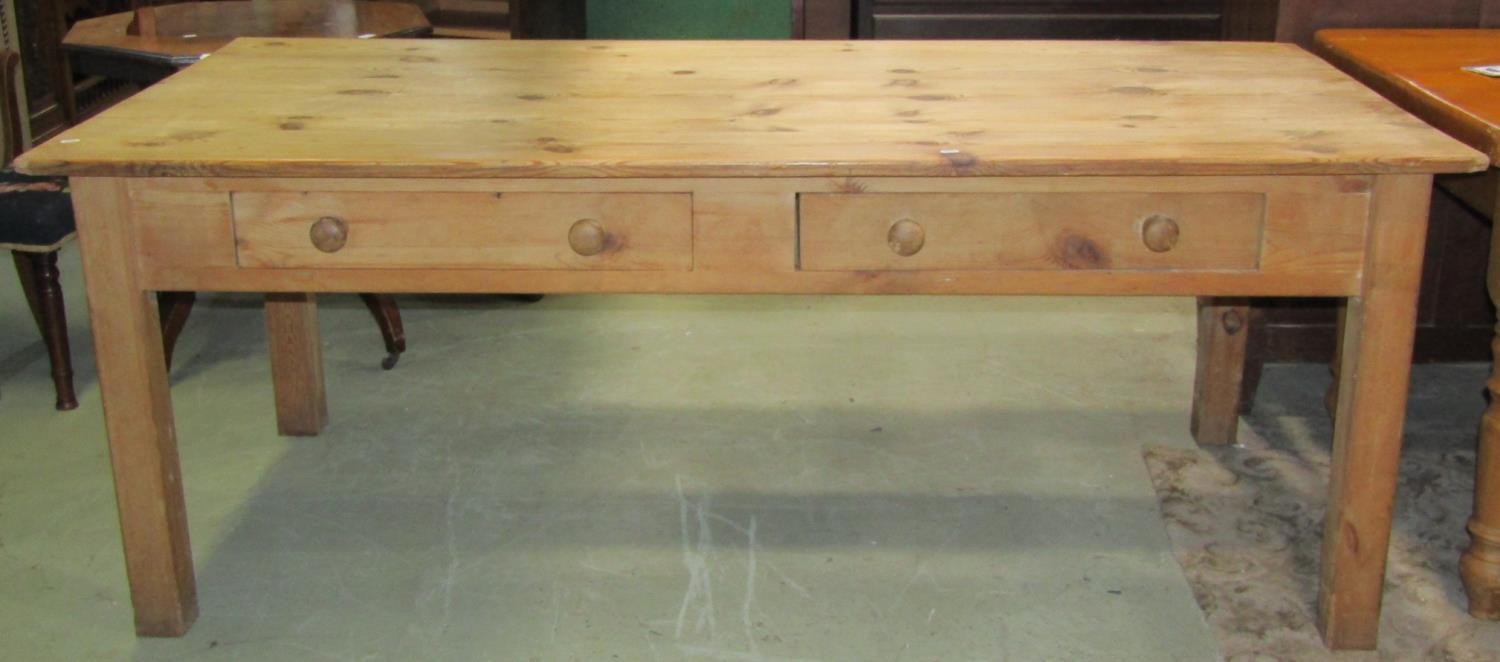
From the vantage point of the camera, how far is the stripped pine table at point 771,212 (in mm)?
2006

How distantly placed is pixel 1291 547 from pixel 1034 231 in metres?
0.84

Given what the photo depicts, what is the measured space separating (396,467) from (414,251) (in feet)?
2.78

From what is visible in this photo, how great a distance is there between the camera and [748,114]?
224 centimetres

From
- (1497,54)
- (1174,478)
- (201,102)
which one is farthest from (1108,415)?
(201,102)

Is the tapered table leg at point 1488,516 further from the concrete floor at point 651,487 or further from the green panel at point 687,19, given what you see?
the green panel at point 687,19

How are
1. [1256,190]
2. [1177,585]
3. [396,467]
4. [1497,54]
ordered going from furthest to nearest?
[396,467] → [1497,54] → [1177,585] → [1256,190]

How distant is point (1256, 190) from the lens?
6.61 feet

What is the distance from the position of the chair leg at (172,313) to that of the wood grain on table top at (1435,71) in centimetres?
225

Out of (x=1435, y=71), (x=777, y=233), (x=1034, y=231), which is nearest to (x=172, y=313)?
(x=777, y=233)

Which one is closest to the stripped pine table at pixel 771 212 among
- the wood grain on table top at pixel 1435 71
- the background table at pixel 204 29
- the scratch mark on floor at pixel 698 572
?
the wood grain on table top at pixel 1435 71

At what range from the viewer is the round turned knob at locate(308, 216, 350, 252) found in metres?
2.06

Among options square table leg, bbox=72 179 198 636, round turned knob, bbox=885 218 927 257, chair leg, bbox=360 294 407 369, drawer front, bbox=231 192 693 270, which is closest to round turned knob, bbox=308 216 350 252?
drawer front, bbox=231 192 693 270

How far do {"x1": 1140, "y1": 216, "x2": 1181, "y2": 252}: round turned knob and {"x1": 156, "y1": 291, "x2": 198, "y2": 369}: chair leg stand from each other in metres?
2.00

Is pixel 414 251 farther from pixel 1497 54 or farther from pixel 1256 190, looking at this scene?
pixel 1497 54
